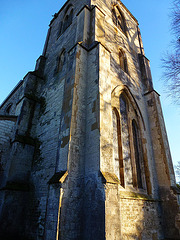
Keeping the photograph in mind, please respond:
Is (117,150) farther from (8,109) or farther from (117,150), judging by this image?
(8,109)

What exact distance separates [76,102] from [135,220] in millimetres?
4763

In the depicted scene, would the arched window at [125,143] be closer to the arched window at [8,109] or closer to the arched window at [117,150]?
the arched window at [117,150]

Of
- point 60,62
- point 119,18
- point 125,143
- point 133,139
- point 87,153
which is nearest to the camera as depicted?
point 87,153

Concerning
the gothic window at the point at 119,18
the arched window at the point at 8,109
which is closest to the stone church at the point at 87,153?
the gothic window at the point at 119,18

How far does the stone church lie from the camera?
452cm

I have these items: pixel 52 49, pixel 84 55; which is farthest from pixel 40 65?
pixel 84 55

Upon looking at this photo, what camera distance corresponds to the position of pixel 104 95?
6.11 m

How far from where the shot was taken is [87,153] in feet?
17.5

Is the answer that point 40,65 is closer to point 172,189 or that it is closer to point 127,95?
point 127,95

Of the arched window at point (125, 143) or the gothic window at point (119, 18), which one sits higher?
the gothic window at point (119, 18)

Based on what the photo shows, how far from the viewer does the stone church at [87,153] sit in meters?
4.52

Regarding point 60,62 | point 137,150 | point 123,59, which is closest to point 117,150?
point 137,150

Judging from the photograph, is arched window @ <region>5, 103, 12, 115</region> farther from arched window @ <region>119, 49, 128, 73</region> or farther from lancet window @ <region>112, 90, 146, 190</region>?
arched window @ <region>119, 49, 128, 73</region>

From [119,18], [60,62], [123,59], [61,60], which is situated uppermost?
[119,18]
